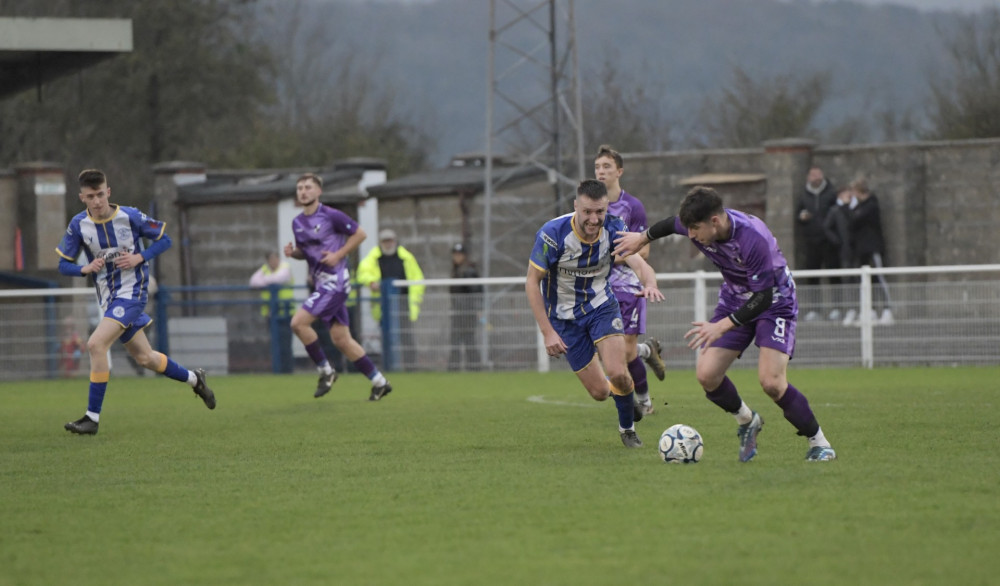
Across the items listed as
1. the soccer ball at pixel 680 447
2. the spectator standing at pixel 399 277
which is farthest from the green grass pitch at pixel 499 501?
the spectator standing at pixel 399 277

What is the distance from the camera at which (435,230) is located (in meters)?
24.3

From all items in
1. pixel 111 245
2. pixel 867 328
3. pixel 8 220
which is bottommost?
pixel 867 328

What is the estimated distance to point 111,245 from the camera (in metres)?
11.1

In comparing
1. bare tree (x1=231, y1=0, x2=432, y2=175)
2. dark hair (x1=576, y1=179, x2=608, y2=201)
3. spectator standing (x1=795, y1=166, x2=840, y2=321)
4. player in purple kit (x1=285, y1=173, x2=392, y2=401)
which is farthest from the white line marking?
bare tree (x1=231, y1=0, x2=432, y2=175)

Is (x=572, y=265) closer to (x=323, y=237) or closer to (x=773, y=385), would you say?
(x=773, y=385)

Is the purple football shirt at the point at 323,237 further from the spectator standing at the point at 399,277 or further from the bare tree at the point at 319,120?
the bare tree at the point at 319,120

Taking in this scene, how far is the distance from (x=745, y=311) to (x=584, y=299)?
1.53 m

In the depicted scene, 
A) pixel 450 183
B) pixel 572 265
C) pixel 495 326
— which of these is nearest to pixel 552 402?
pixel 572 265

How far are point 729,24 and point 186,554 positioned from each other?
149413 millimetres

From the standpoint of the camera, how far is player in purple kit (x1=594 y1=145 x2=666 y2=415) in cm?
1055

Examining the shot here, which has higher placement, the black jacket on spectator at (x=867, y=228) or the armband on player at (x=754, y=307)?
the black jacket on spectator at (x=867, y=228)

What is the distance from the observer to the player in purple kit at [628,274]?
10.5m

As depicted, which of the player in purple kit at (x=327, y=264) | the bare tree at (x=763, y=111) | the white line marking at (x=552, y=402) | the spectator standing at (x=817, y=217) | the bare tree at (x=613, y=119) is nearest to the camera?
the white line marking at (x=552, y=402)

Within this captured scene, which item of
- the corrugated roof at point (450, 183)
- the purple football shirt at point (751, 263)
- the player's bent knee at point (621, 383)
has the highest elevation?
the corrugated roof at point (450, 183)
